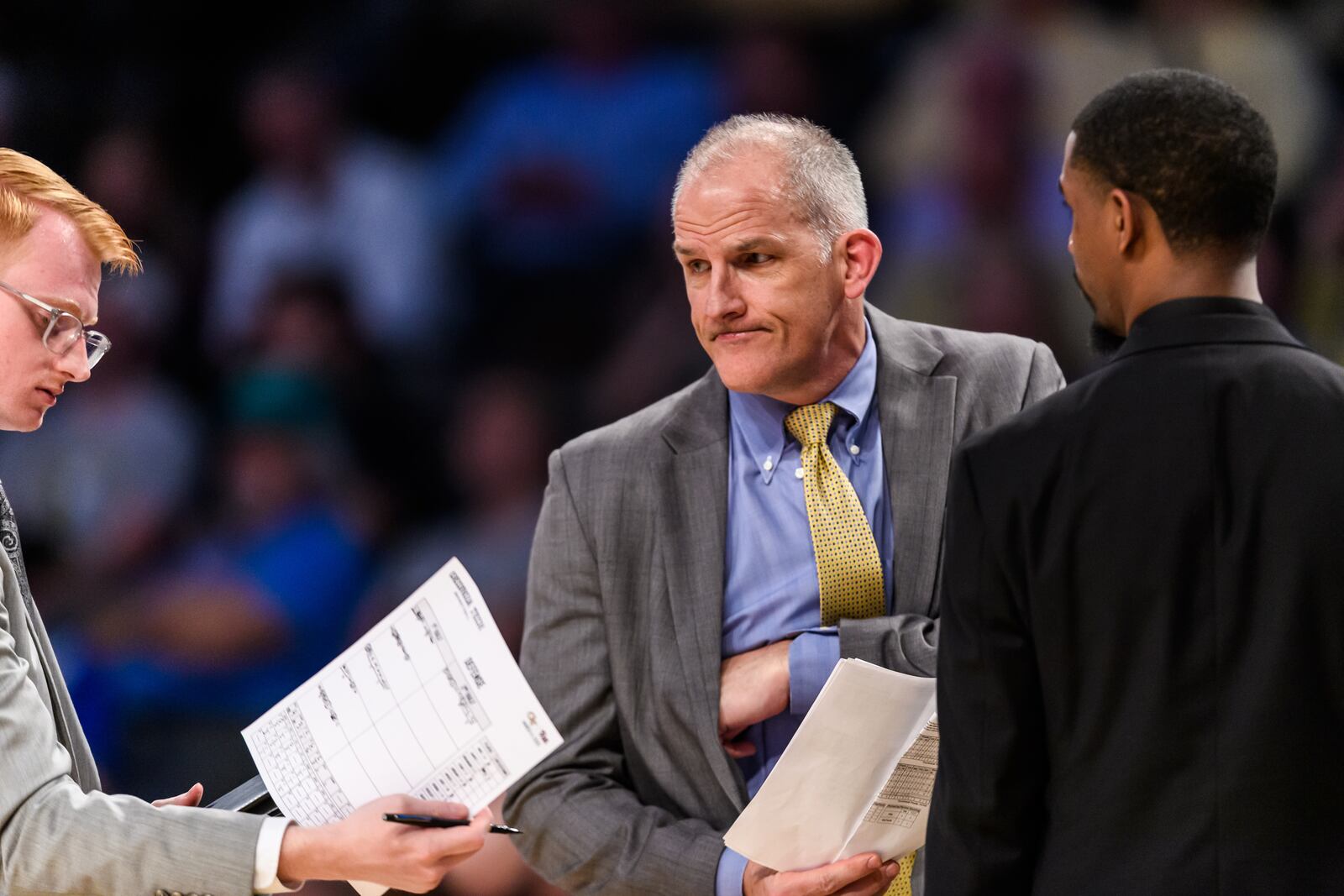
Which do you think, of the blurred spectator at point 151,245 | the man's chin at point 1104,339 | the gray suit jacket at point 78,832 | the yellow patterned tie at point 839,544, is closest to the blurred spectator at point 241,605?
the blurred spectator at point 151,245

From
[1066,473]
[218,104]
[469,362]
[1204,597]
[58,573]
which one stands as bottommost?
[58,573]

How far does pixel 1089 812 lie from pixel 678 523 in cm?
88

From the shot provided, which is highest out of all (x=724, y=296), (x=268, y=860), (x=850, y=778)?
(x=724, y=296)

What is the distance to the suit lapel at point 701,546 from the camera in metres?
2.14

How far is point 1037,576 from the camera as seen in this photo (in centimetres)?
151

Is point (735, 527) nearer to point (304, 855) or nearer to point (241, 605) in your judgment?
point (304, 855)

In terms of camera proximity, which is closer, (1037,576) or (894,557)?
(1037,576)

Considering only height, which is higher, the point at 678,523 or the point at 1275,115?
the point at 1275,115

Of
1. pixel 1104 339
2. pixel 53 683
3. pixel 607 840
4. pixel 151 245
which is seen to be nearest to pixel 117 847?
pixel 53 683

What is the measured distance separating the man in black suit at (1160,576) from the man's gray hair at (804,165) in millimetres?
669

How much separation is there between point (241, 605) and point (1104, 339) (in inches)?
126

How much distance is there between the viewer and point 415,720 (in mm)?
1675

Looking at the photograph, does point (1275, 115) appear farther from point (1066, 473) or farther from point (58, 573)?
point (58, 573)

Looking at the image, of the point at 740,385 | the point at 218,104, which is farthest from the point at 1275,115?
the point at 218,104
